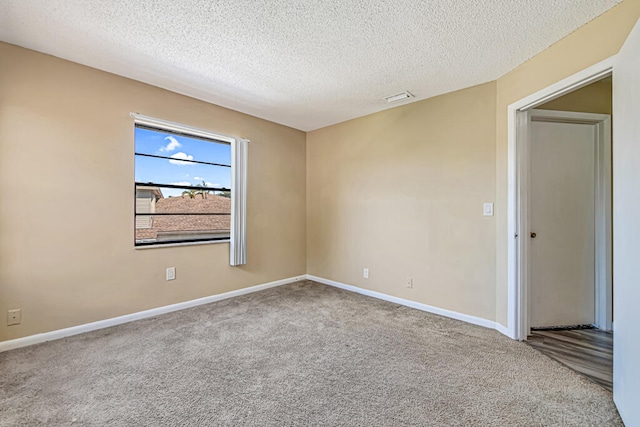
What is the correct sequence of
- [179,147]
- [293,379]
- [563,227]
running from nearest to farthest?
1. [293,379]
2. [563,227]
3. [179,147]

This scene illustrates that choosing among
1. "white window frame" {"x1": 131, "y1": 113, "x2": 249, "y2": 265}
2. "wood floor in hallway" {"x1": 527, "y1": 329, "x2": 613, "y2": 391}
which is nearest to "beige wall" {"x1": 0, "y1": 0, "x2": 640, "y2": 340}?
"white window frame" {"x1": 131, "y1": 113, "x2": 249, "y2": 265}

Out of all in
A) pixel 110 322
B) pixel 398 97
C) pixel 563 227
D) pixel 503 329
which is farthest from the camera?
pixel 398 97

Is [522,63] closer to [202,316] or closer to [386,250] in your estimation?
[386,250]

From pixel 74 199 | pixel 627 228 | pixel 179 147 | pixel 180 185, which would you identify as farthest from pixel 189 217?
pixel 627 228

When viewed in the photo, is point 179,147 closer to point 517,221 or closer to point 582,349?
point 517,221

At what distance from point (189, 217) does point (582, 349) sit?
413cm

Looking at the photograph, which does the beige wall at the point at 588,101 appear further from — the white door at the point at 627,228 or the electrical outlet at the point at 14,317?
the electrical outlet at the point at 14,317

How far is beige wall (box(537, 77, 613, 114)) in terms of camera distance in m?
2.71

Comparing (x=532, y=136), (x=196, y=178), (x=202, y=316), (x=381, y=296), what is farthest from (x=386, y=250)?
(x=196, y=178)

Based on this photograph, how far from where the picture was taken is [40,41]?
2.21 metres

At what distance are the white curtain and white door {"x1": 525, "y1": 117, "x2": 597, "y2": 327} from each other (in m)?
3.31

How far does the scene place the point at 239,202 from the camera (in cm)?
371

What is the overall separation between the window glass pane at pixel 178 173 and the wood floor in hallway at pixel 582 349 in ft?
12.4

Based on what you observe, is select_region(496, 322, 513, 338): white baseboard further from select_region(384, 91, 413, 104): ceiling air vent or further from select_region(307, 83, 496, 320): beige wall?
select_region(384, 91, 413, 104): ceiling air vent
